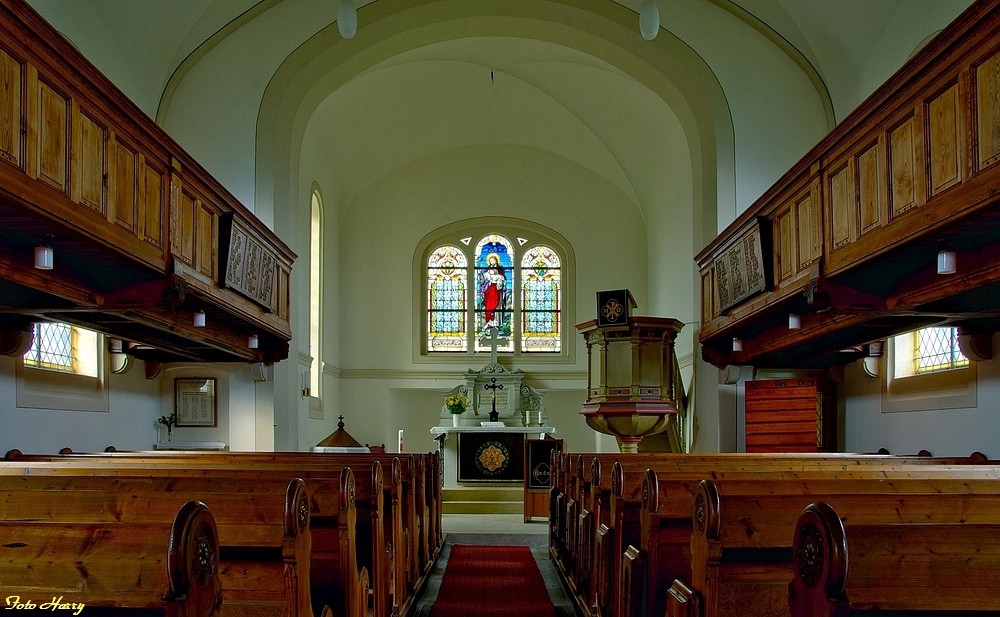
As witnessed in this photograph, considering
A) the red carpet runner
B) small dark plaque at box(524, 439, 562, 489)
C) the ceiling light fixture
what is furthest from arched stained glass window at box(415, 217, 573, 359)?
the ceiling light fixture

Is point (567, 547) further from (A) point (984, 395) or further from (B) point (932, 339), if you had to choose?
(B) point (932, 339)

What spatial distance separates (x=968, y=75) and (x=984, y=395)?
Answer: 335cm

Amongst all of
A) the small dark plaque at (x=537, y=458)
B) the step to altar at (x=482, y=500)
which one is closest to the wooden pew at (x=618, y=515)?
the small dark plaque at (x=537, y=458)

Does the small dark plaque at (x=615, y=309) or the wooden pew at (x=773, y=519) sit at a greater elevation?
the small dark plaque at (x=615, y=309)

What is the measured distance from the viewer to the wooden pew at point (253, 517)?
117 inches

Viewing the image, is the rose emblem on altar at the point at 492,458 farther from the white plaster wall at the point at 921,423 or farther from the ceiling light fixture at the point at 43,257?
the ceiling light fixture at the point at 43,257

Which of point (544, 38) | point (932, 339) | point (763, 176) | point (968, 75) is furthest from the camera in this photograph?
point (544, 38)

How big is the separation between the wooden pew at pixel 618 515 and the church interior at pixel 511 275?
3 cm

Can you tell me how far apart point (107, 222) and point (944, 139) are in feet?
15.4

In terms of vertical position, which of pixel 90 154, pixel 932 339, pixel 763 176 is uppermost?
pixel 763 176

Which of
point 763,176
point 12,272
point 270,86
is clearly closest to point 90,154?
point 12,272

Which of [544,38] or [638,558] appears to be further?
[544,38]

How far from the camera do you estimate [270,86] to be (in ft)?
33.7

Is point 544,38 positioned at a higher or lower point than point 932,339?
higher
